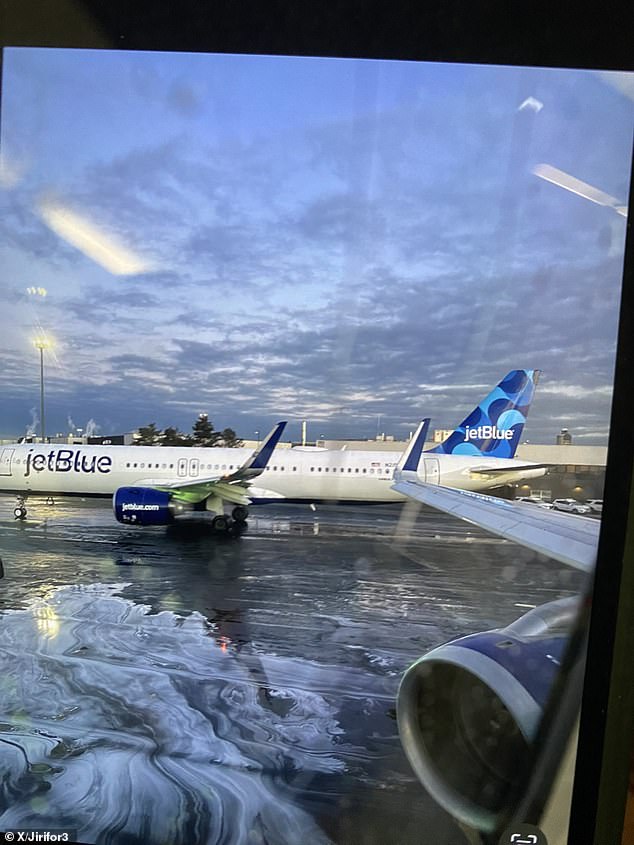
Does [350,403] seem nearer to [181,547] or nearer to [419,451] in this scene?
[419,451]

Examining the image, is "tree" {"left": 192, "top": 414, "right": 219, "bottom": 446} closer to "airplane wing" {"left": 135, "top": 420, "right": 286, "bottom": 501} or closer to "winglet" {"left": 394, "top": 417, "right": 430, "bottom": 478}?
"airplane wing" {"left": 135, "top": 420, "right": 286, "bottom": 501}

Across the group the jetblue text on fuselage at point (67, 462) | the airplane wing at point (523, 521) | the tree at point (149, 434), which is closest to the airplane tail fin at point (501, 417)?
the airplane wing at point (523, 521)

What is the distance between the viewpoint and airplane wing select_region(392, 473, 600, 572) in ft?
2.95

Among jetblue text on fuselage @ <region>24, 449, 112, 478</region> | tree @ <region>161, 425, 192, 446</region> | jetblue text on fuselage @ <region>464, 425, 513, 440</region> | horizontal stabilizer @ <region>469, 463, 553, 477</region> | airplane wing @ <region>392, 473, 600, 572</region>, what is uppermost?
jetblue text on fuselage @ <region>464, 425, 513, 440</region>

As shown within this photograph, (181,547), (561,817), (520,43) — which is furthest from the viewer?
(181,547)

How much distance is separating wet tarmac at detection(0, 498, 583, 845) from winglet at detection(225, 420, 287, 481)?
11cm

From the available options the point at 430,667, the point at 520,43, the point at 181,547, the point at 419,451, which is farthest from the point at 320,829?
the point at 520,43

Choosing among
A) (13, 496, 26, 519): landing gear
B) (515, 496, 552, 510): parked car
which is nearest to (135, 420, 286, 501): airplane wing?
(13, 496, 26, 519): landing gear

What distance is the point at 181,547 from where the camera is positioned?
104cm

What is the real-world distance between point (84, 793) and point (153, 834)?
169 millimetres

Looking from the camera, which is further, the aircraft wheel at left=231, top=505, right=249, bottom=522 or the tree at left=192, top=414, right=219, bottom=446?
the aircraft wheel at left=231, top=505, right=249, bottom=522

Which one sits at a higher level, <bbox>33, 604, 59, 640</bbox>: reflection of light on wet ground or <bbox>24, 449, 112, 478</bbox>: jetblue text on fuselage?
<bbox>24, 449, 112, 478</bbox>: jetblue text on fuselage

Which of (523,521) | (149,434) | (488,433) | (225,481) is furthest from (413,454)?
(149,434)

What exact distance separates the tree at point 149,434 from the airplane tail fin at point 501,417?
0.58 metres
